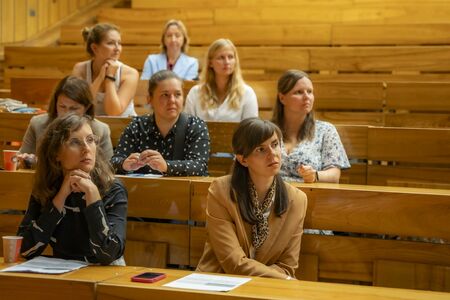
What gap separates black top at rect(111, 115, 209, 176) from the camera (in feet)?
8.54

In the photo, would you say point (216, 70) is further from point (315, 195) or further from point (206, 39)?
point (206, 39)

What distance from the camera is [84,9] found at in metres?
6.00

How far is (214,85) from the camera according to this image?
331 centimetres

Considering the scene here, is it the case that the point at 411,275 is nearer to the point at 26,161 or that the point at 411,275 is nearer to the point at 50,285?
the point at 50,285

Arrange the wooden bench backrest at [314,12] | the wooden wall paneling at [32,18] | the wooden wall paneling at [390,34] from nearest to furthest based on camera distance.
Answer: the wooden wall paneling at [390,34] → the wooden bench backrest at [314,12] → the wooden wall paneling at [32,18]

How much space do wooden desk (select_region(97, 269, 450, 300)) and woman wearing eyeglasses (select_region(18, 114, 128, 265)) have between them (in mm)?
301

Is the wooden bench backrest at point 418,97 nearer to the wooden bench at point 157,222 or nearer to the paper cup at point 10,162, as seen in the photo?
the wooden bench at point 157,222

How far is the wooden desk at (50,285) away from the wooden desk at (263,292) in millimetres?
36

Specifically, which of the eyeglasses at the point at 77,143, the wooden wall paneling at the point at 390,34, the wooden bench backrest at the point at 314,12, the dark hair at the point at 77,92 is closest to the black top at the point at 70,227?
the eyeglasses at the point at 77,143

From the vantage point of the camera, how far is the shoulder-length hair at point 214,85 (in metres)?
3.22

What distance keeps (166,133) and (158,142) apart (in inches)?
1.8

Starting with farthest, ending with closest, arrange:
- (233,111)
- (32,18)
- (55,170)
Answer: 1. (32,18)
2. (233,111)
3. (55,170)

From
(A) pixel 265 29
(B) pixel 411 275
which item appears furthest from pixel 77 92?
(A) pixel 265 29

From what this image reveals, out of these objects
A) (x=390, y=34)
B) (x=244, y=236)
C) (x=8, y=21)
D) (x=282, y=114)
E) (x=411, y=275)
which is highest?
(x=8, y=21)
